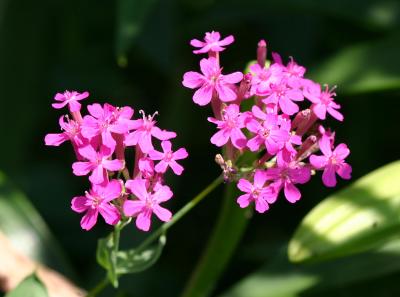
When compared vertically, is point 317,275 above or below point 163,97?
below

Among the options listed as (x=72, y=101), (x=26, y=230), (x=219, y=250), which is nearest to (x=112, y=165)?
(x=72, y=101)

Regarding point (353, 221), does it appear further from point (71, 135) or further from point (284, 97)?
point (71, 135)

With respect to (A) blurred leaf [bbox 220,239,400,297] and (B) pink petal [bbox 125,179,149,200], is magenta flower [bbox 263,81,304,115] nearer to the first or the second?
(B) pink petal [bbox 125,179,149,200]

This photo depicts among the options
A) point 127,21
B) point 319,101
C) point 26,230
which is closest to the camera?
point 319,101

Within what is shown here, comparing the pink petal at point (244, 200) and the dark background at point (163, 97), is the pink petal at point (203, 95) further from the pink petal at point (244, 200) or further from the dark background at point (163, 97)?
the dark background at point (163, 97)

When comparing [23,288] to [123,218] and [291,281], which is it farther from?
[291,281]

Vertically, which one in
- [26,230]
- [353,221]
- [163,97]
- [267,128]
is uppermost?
[163,97]

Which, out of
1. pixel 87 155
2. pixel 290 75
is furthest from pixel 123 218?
pixel 290 75

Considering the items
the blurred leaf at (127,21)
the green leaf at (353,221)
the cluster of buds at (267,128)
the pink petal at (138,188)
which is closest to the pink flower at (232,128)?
the cluster of buds at (267,128)
